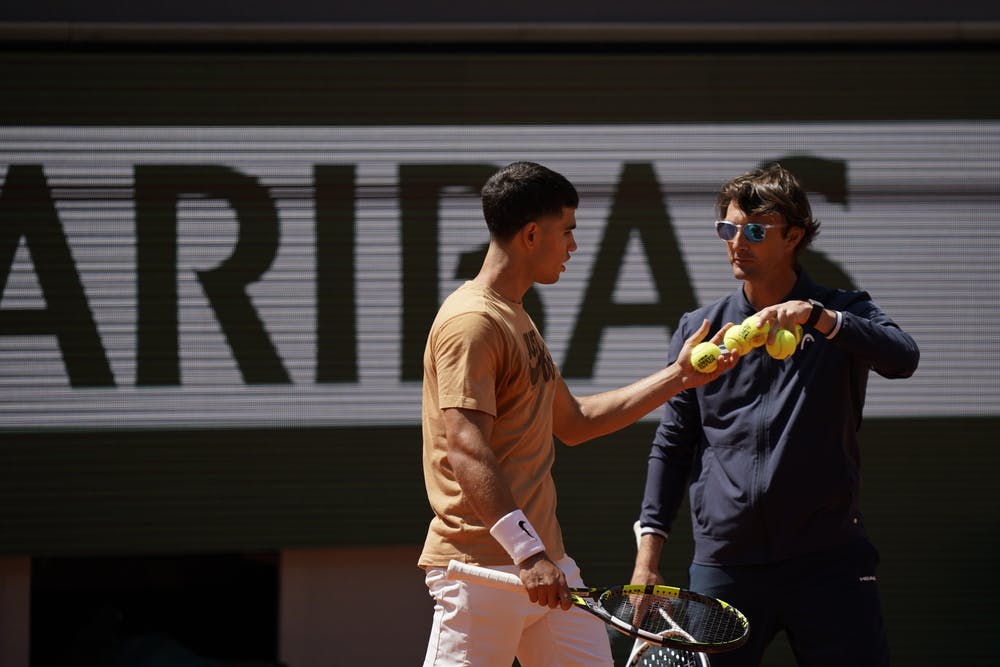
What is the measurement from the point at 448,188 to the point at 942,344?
8.91 feet

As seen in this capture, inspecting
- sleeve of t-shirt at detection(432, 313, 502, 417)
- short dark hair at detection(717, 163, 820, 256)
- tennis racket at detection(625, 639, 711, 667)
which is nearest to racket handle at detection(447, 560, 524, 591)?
sleeve of t-shirt at detection(432, 313, 502, 417)

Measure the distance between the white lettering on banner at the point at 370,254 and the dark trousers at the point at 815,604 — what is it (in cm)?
264

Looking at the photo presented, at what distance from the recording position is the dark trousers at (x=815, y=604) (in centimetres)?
348

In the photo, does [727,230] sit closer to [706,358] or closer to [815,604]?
[706,358]

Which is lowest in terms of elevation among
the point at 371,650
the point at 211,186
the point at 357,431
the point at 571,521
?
the point at 371,650

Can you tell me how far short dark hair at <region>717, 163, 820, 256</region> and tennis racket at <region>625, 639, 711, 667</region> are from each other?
131cm

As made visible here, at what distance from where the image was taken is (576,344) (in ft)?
20.3

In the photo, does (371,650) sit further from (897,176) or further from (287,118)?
(897,176)

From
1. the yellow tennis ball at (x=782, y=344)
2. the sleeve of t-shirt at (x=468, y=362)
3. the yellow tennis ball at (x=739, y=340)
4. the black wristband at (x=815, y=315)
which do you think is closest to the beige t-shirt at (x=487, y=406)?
the sleeve of t-shirt at (x=468, y=362)

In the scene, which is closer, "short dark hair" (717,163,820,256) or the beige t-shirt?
the beige t-shirt

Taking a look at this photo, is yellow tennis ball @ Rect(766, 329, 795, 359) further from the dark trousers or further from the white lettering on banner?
the white lettering on banner

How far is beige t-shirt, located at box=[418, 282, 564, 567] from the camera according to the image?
3141 mm

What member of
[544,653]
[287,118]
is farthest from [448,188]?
[544,653]

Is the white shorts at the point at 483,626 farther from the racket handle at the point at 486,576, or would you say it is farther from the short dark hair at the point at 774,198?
the short dark hair at the point at 774,198
